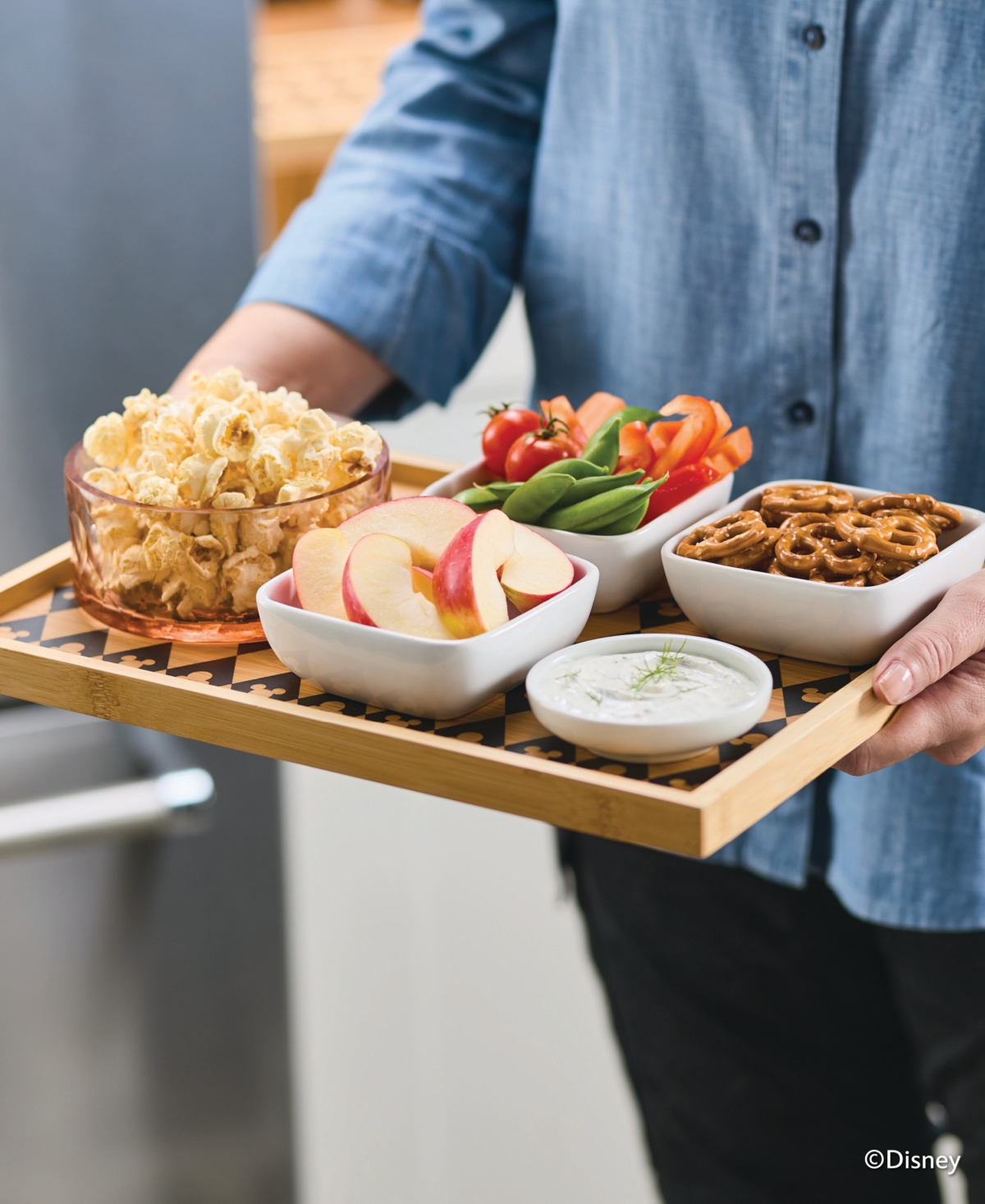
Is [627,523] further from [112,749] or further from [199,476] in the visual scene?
[112,749]

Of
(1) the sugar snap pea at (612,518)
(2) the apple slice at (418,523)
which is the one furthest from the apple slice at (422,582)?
(1) the sugar snap pea at (612,518)

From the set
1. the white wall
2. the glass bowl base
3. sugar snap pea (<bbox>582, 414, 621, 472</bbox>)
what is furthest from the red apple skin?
the white wall

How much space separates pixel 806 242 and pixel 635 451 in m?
0.28

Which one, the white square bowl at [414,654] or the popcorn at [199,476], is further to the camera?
the popcorn at [199,476]

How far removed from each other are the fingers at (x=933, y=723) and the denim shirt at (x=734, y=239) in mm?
279

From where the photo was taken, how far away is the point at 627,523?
77 cm

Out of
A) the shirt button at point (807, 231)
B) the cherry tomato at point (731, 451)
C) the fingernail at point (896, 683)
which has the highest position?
the shirt button at point (807, 231)

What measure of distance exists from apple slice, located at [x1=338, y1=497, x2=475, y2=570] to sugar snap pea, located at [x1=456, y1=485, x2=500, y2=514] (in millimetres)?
65

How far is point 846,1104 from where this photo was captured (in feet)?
4.09

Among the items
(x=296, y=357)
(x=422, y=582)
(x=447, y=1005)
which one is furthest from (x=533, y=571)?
(x=447, y=1005)

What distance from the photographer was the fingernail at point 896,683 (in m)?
0.67

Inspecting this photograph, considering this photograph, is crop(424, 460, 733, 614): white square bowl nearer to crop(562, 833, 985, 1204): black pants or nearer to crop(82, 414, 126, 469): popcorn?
crop(82, 414, 126, 469): popcorn

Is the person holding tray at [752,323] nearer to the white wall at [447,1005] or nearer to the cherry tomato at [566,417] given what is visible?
the cherry tomato at [566,417]

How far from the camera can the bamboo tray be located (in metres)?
0.58
